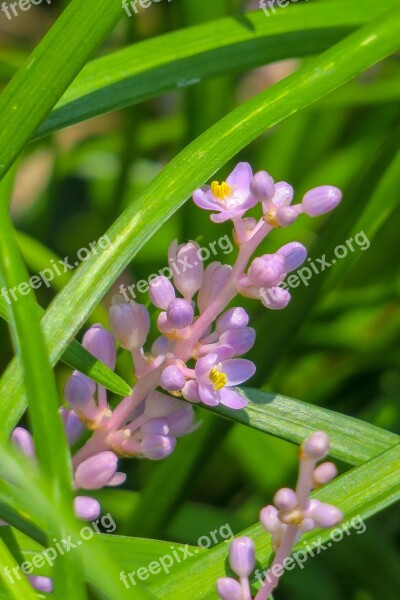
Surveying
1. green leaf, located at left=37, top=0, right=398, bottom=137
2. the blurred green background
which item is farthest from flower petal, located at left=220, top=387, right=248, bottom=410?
the blurred green background

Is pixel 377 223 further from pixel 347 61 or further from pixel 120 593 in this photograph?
pixel 120 593

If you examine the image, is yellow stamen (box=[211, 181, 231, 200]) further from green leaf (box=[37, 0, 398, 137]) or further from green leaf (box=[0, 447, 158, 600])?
green leaf (box=[0, 447, 158, 600])

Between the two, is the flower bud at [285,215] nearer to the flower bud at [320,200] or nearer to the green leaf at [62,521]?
the flower bud at [320,200]

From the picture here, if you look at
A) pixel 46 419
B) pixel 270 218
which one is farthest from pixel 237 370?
pixel 46 419

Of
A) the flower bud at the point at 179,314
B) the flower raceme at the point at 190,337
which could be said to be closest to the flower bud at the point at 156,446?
the flower raceme at the point at 190,337

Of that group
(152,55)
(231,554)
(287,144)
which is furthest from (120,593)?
(287,144)

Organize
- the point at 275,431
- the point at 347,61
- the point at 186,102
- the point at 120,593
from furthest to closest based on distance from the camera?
the point at 186,102 < the point at 347,61 < the point at 275,431 < the point at 120,593
